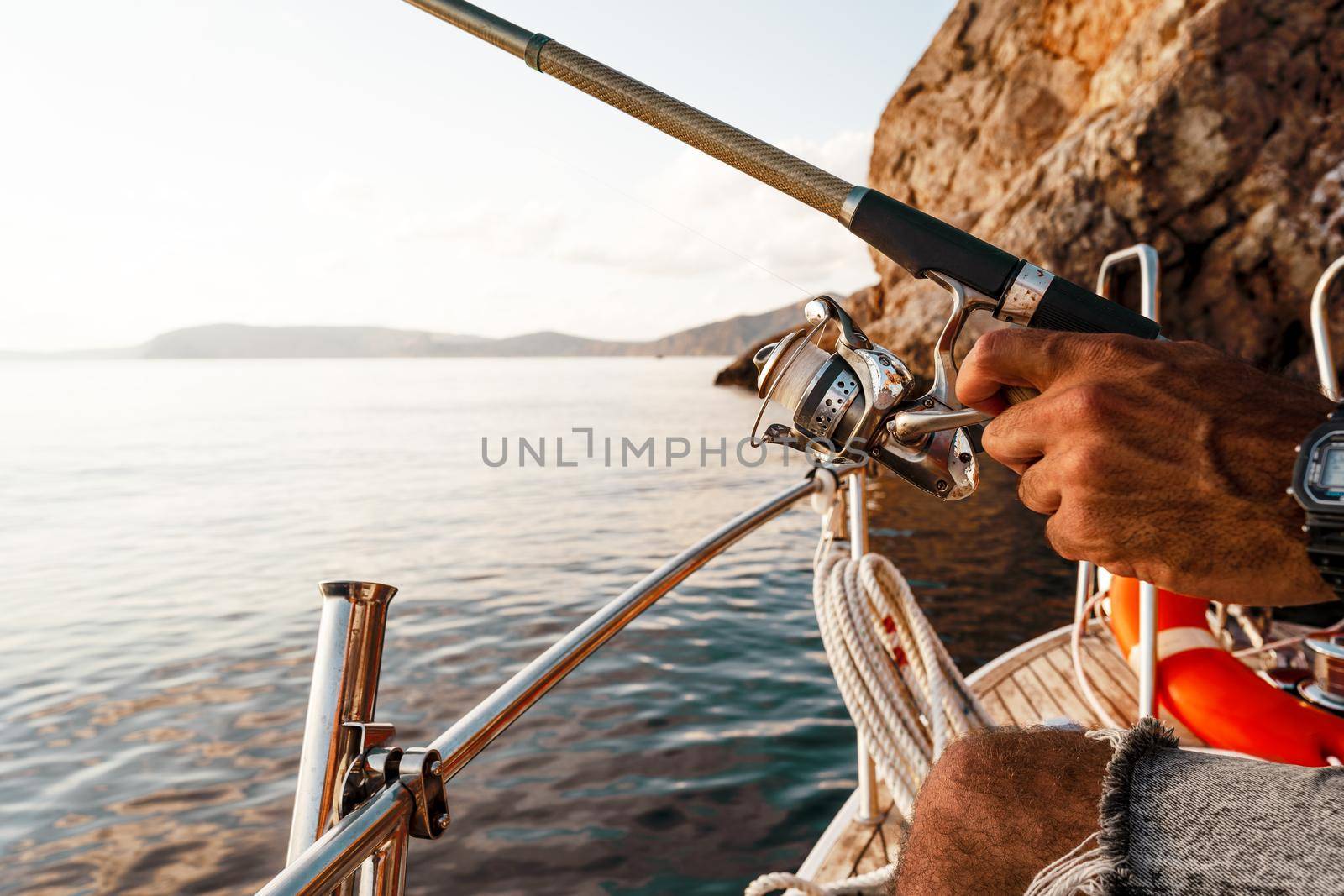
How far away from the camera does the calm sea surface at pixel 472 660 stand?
4.92m

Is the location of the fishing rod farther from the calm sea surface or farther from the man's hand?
the calm sea surface

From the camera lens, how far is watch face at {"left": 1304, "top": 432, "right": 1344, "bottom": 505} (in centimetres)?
87

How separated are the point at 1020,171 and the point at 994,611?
28935 millimetres

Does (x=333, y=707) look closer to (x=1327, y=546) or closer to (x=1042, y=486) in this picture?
(x=1042, y=486)

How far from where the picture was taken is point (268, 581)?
10625 millimetres

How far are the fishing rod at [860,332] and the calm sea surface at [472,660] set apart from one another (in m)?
3.49

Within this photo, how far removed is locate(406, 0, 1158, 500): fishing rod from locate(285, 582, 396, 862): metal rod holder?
2.54ft

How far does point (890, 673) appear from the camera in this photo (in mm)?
2365

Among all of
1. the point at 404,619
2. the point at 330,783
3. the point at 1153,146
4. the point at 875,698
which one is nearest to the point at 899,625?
the point at 875,698

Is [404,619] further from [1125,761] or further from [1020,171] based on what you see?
[1020,171]

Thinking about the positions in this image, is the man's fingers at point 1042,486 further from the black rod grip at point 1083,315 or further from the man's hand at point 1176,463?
the black rod grip at point 1083,315

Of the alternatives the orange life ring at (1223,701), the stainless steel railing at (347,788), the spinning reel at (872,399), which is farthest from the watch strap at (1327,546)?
the orange life ring at (1223,701)

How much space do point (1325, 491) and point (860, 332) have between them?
0.78m

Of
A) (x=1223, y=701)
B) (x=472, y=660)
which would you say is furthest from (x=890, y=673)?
(x=472, y=660)
